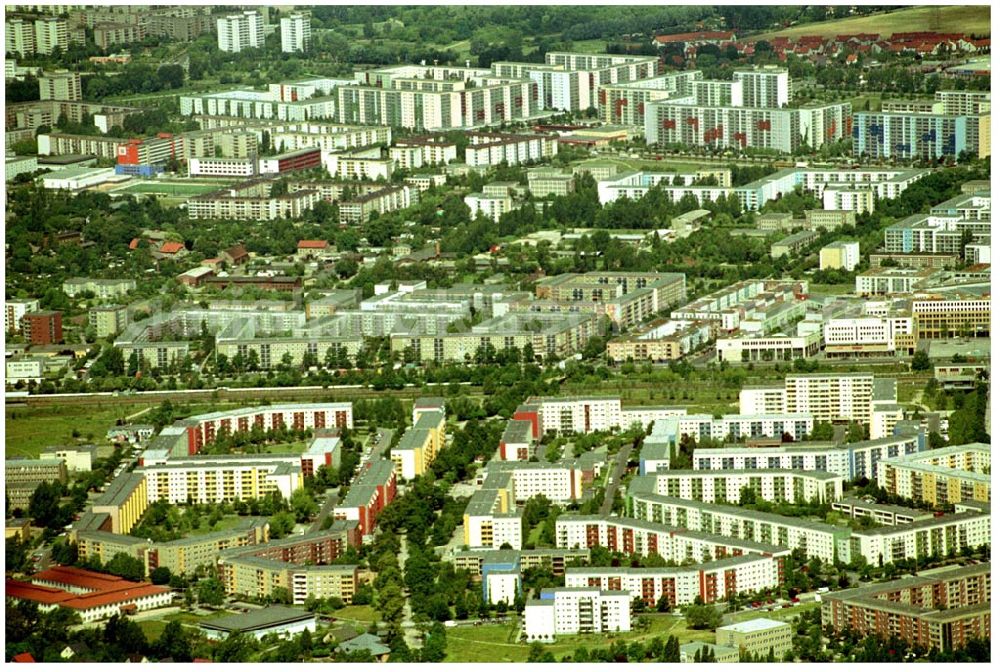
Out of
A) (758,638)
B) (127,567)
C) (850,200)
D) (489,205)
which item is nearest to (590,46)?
(489,205)

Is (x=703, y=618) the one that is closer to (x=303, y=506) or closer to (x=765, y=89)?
(x=303, y=506)

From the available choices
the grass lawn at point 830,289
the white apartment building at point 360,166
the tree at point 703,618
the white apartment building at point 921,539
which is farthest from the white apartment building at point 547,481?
the white apartment building at point 360,166

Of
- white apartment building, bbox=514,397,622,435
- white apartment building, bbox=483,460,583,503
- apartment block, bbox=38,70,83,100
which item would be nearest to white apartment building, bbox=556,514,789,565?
white apartment building, bbox=483,460,583,503

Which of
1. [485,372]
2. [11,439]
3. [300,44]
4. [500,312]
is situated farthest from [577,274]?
[300,44]

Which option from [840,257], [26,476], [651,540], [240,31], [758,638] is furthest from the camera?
[240,31]

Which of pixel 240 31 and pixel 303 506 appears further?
pixel 240 31

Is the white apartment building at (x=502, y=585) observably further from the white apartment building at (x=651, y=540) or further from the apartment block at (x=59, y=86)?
the apartment block at (x=59, y=86)

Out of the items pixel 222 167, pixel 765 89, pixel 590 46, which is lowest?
pixel 222 167
